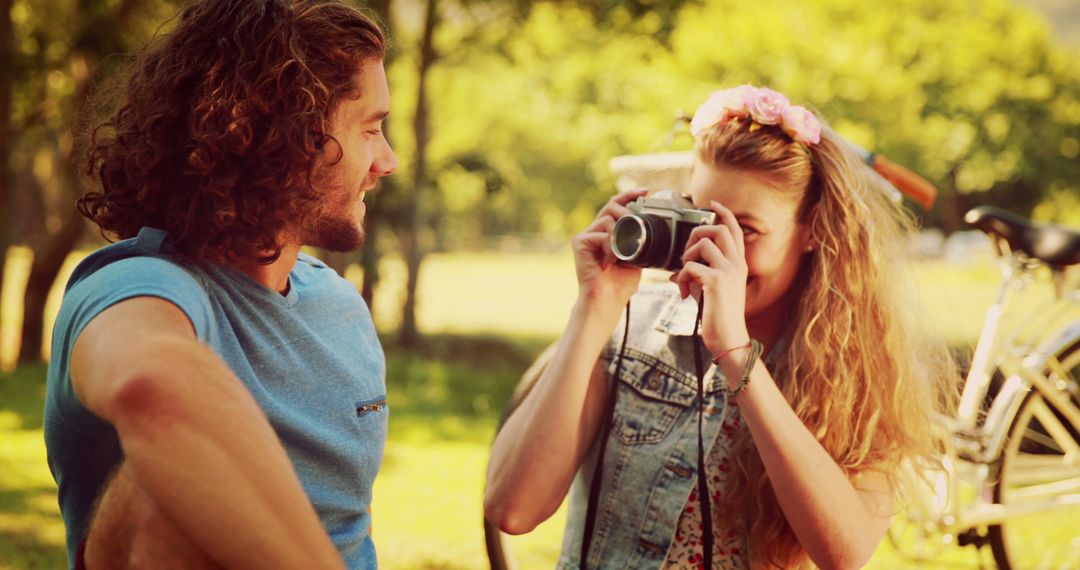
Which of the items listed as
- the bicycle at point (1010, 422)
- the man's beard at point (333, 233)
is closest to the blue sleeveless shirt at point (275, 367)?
the man's beard at point (333, 233)

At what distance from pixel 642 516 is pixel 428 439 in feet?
15.1

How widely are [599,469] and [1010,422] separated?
7.38ft

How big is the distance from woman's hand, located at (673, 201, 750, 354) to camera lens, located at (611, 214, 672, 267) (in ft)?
0.27

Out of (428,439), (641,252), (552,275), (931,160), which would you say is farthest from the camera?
(552,275)

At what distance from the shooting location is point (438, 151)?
94.9ft

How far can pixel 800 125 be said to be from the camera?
6.79 ft

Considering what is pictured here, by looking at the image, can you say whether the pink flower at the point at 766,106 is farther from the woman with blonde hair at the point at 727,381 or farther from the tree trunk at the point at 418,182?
the tree trunk at the point at 418,182

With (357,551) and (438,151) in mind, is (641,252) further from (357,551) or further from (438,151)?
(438,151)

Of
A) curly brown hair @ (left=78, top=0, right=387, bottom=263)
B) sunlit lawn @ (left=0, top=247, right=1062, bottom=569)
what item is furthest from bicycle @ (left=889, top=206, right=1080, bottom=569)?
curly brown hair @ (left=78, top=0, right=387, bottom=263)

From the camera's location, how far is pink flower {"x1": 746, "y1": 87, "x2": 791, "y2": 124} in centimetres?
208

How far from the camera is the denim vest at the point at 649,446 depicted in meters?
2.03

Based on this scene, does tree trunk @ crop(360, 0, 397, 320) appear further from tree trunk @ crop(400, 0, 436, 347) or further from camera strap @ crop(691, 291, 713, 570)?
camera strap @ crop(691, 291, 713, 570)

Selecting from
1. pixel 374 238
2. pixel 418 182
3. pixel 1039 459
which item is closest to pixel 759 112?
pixel 1039 459

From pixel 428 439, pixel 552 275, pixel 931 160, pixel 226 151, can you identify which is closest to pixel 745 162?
pixel 226 151
